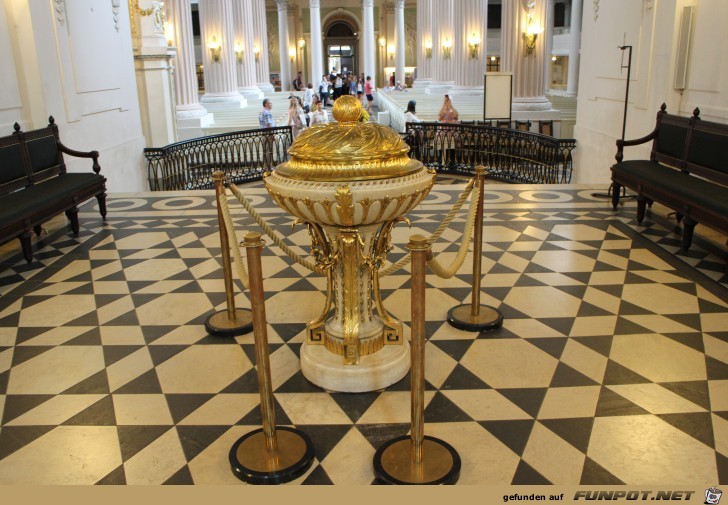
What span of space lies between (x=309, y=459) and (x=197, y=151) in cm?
976

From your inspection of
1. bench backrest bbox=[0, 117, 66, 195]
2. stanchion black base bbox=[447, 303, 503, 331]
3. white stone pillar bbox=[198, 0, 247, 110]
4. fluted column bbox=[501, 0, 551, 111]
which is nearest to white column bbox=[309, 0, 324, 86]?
white stone pillar bbox=[198, 0, 247, 110]

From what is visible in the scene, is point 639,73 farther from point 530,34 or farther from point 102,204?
point 530,34

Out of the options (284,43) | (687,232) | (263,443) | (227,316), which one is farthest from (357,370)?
(284,43)

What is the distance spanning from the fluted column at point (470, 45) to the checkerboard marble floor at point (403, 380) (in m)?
18.4

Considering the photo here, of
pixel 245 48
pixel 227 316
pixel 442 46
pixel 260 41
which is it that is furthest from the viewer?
pixel 260 41

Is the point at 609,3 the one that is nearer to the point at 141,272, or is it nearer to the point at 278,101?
the point at 141,272

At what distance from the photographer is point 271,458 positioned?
8.81 ft

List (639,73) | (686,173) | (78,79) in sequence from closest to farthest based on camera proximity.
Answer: (686,173), (639,73), (78,79)

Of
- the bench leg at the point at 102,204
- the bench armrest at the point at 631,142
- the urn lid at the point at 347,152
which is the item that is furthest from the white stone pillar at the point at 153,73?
the urn lid at the point at 347,152

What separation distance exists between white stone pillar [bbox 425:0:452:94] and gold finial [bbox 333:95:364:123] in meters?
24.2

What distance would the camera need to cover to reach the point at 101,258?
5.83 metres

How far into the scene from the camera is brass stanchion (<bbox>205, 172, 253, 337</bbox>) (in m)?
4.04

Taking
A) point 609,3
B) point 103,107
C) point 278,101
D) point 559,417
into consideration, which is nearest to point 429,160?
point 609,3

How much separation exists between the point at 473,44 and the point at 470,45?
0.11 m
